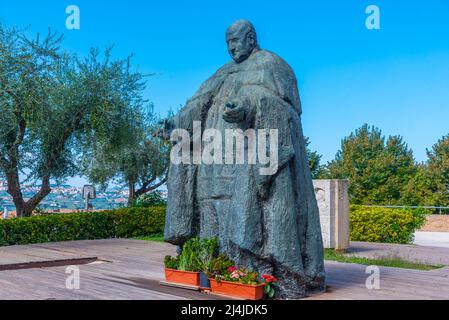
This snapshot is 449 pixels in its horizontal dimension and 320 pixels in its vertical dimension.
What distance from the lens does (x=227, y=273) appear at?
674cm

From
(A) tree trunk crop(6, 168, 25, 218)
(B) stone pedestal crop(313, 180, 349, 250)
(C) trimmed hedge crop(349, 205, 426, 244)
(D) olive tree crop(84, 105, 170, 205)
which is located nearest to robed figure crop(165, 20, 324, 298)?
Answer: (B) stone pedestal crop(313, 180, 349, 250)

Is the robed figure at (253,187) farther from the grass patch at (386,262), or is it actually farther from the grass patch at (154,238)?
the grass patch at (154,238)

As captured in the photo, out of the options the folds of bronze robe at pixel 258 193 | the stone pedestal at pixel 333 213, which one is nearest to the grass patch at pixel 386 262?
the stone pedestal at pixel 333 213

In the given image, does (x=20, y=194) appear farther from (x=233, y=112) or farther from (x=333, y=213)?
(x=233, y=112)

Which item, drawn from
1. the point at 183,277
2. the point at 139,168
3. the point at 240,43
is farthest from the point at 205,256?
the point at 139,168

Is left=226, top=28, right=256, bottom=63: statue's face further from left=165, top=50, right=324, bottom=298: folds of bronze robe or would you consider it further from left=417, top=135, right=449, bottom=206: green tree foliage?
left=417, top=135, right=449, bottom=206: green tree foliage

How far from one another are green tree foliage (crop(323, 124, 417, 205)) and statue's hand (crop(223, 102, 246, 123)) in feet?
97.7

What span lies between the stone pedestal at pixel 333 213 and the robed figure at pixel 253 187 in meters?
6.68

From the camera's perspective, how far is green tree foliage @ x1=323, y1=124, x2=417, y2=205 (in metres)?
38.2

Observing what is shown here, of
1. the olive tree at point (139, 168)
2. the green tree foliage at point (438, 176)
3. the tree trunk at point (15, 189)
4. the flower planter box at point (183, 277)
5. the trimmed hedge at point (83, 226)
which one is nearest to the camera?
the flower planter box at point (183, 277)

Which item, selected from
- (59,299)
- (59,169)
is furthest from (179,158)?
(59,169)

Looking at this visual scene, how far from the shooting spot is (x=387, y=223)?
54.7 ft

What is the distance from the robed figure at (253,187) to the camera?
667 centimetres

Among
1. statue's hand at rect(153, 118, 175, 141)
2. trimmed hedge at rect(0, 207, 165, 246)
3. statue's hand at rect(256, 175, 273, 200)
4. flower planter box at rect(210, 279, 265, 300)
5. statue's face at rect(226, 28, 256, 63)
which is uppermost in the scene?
statue's face at rect(226, 28, 256, 63)
